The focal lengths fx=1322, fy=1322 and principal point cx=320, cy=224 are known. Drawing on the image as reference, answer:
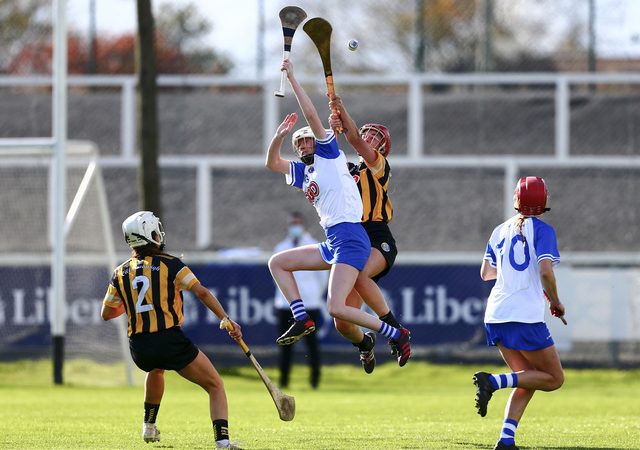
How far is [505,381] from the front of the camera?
29.5 ft

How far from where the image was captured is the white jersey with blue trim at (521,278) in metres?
9.10

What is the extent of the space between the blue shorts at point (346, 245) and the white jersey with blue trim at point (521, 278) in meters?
1.76

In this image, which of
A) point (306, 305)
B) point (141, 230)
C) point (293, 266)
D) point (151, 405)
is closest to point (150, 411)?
point (151, 405)

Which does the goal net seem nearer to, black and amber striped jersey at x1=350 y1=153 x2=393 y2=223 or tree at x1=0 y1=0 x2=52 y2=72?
black and amber striped jersey at x1=350 y1=153 x2=393 y2=223

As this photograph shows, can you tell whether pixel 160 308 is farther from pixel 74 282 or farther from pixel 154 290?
pixel 74 282

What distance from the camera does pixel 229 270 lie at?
2005 centimetres

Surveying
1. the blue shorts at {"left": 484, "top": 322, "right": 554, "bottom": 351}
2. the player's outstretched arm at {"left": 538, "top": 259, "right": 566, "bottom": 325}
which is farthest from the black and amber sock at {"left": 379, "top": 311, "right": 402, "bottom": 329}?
the player's outstretched arm at {"left": 538, "top": 259, "right": 566, "bottom": 325}

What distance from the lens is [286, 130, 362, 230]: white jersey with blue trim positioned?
35.0 ft

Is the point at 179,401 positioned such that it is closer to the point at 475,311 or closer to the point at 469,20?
the point at 475,311

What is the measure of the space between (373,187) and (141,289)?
2625 mm

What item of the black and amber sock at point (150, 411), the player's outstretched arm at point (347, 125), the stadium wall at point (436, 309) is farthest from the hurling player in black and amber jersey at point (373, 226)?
the stadium wall at point (436, 309)

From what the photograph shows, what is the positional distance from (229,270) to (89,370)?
105 inches

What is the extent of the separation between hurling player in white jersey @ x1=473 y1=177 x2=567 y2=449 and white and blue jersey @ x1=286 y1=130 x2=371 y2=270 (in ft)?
5.85

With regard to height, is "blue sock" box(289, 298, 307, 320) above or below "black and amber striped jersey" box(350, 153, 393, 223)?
below
